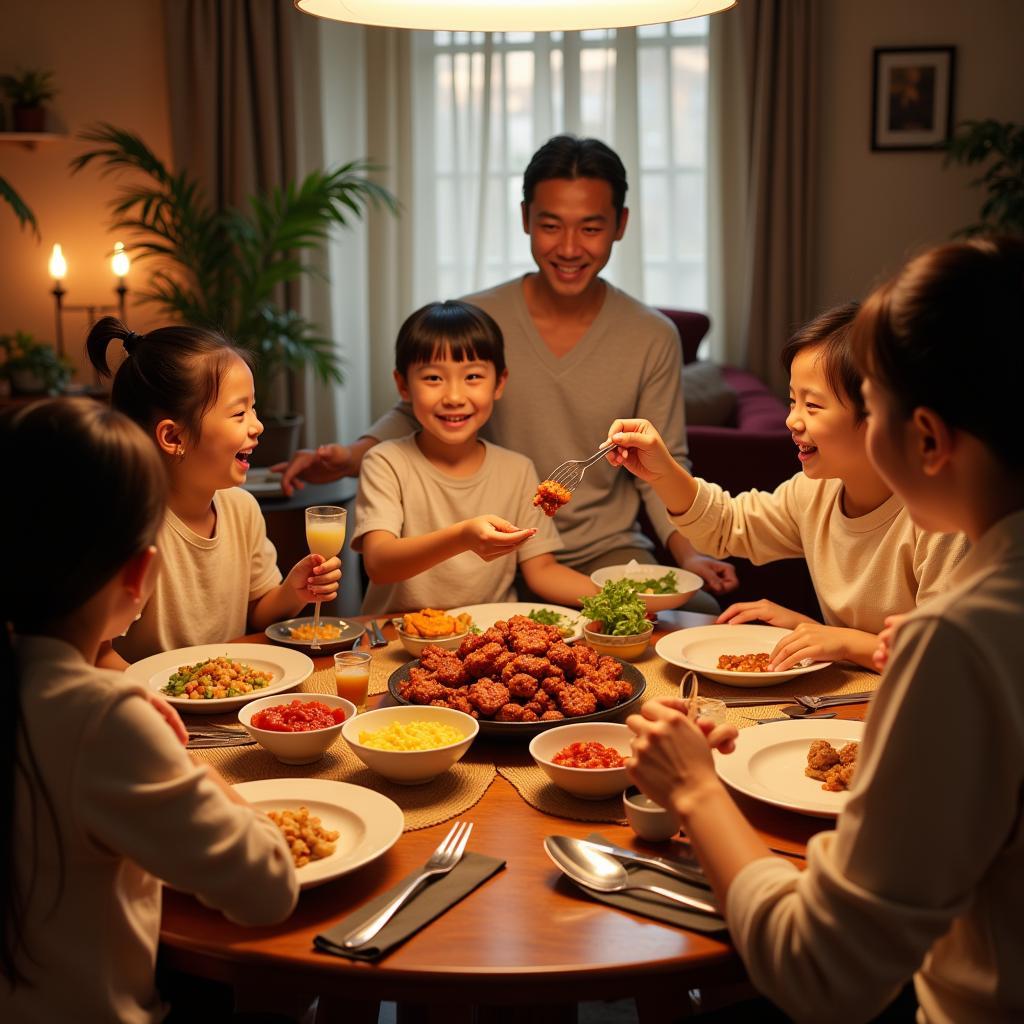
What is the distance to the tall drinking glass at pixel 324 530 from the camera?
2.19 meters

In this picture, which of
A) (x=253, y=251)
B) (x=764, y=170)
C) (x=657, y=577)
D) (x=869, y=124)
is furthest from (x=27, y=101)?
(x=657, y=577)

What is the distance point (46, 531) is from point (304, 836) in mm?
487

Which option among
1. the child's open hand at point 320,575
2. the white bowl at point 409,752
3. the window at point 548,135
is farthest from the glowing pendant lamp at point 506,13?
the window at point 548,135

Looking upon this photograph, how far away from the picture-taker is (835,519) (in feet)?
7.47

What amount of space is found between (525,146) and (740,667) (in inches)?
205

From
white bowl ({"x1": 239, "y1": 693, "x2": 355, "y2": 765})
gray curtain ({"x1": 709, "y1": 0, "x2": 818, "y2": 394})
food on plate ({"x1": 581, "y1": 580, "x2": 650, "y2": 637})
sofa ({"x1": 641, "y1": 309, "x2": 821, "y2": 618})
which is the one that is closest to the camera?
white bowl ({"x1": 239, "y1": 693, "x2": 355, "y2": 765})

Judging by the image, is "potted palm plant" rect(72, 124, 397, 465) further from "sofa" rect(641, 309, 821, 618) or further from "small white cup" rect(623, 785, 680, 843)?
"small white cup" rect(623, 785, 680, 843)

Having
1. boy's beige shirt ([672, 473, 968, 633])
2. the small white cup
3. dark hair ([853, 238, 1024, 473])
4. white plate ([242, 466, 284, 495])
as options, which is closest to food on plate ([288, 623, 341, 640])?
boy's beige shirt ([672, 473, 968, 633])

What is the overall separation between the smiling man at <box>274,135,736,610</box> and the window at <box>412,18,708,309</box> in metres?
3.56

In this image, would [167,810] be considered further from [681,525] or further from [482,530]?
[681,525]

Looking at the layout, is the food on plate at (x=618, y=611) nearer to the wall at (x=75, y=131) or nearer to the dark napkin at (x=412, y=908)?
the dark napkin at (x=412, y=908)

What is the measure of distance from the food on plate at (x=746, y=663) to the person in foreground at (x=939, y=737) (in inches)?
33.7

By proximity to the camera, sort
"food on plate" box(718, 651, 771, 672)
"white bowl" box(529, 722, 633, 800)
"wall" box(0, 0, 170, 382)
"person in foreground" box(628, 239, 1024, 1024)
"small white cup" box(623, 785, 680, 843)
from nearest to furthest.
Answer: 1. "person in foreground" box(628, 239, 1024, 1024)
2. "small white cup" box(623, 785, 680, 843)
3. "white bowl" box(529, 722, 633, 800)
4. "food on plate" box(718, 651, 771, 672)
5. "wall" box(0, 0, 170, 382)

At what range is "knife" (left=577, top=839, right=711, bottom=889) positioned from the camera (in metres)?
1.34
